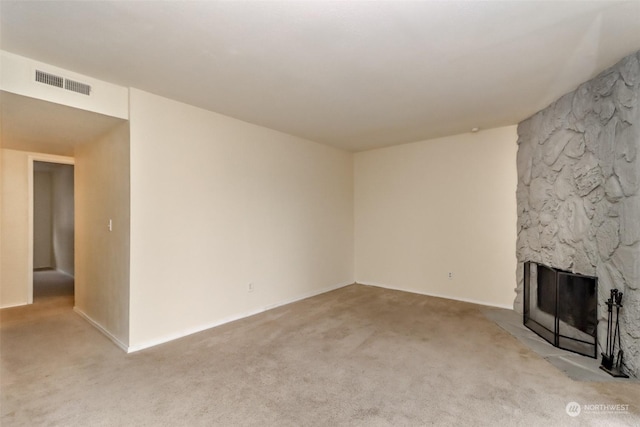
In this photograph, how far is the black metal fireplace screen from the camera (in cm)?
276

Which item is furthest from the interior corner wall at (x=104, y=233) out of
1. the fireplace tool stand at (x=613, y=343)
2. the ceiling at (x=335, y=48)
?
the fireplace tool stand at (x=613, y=343)

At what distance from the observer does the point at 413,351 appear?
2.81 m

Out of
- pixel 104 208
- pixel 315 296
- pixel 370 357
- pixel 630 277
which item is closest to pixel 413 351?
pixel 370 357

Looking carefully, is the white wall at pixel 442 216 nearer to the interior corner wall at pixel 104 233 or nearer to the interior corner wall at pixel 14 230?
the interior corner wall at pixel 104 233

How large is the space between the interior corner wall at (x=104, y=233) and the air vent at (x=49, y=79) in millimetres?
562

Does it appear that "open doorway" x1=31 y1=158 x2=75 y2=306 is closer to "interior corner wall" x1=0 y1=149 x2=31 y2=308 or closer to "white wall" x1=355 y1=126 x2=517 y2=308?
"interior corner wall" x1=0 y1=149 x2=31 y2=308

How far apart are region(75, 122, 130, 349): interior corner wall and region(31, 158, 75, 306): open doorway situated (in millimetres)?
2874

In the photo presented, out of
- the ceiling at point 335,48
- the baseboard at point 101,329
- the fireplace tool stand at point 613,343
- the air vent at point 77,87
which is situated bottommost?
the baseboard at point 101,329

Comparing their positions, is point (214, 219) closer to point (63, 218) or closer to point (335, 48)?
point (335, 48)

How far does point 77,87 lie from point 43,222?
640 cm

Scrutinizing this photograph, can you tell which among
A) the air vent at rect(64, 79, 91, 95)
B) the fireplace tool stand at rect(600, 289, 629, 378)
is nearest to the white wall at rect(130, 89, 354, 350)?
the air vent at rect(64, 79, 91, 95)

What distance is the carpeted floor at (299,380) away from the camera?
6.24 ft

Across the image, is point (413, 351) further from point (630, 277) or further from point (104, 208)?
point (104, 208)

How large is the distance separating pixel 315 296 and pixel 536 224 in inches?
124
